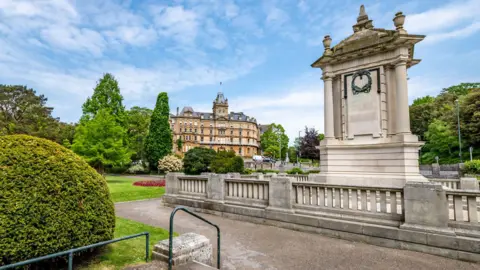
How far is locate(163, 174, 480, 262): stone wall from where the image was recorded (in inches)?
198

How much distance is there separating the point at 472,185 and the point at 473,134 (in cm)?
4170

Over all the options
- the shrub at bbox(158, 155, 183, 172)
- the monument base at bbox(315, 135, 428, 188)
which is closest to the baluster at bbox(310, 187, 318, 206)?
the monument base at bbox(315, 135, 428, 188)

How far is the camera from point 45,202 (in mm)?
3480

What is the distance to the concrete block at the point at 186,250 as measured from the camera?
12.8 feet

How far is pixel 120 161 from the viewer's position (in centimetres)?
2534

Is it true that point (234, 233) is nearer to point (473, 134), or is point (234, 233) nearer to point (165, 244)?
point (165, 244)

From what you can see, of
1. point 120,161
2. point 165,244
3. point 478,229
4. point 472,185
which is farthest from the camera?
point 120,161

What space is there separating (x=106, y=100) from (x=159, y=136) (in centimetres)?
1075

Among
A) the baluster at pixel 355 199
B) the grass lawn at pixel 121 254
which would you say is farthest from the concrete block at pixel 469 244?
the grass lawn at pixel 121 254

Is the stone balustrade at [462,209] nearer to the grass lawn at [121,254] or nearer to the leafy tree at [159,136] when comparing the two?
the grass lawn at [121,254]

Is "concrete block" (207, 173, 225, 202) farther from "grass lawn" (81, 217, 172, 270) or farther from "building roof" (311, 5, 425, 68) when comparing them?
"building roof" (311, 5, 425, 68)

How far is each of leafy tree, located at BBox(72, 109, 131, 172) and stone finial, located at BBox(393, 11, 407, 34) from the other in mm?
24434

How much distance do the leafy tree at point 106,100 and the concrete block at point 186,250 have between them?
37672 mm

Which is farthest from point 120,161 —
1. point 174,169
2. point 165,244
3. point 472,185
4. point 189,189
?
point 472,185
